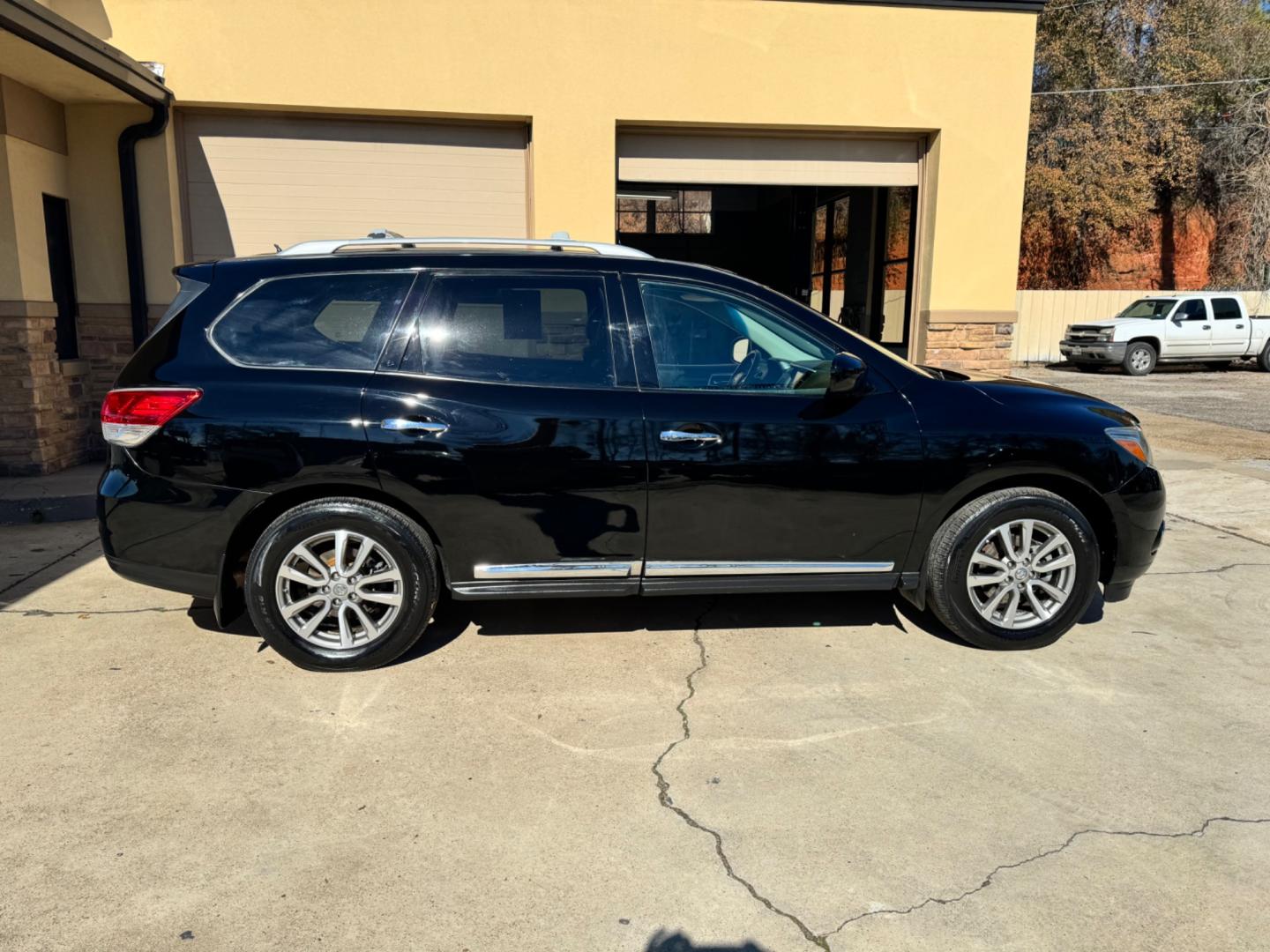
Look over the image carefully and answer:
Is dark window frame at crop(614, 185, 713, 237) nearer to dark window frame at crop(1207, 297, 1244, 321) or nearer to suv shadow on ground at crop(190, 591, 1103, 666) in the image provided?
dark window frame at crop(1207, 297, 1244, 321)

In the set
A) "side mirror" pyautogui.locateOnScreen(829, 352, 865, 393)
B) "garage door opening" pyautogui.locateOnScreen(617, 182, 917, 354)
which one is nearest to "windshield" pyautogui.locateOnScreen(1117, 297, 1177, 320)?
"garage door opening" pyautogui.locateOnScreen(617, 182, 917, 354)

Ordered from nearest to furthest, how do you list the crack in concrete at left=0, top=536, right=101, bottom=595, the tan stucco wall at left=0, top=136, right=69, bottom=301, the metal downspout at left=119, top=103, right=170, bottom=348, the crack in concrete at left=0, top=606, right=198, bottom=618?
the crack in concrete at left=0, top=606, right=198, bottom=618 → the crack in concrete at left=0, top=536, right=101, bottom=595 → the tan stucco wall at left=0, top=136, right=69, bottom=301 → the metal downspout at left=119, top=103, right=170, bottom=348

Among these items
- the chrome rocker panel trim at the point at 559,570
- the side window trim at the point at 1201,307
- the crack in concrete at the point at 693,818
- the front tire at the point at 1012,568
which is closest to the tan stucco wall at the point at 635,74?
the chrome rocker panel trim at the point at 559,570

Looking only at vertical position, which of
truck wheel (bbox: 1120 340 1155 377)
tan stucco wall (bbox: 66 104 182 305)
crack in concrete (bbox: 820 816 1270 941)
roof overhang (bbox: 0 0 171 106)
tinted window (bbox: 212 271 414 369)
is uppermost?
roof overhang (bbox: 0 0 171 106)

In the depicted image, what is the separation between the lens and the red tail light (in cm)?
412

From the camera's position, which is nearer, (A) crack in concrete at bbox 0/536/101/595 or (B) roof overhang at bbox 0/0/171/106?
(A) crack in concrete at bbox 0/536/101/595

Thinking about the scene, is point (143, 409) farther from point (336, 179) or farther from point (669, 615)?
point (336, 179)

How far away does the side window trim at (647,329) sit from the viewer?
438 cm

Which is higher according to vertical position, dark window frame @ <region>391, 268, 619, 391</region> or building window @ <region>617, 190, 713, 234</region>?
building window @ <region>617, 190, 713, 234</region>

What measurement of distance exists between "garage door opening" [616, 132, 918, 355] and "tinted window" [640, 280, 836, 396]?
5.73 metres

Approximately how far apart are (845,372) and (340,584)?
8.09ft

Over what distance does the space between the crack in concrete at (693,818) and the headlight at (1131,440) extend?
7.44ft

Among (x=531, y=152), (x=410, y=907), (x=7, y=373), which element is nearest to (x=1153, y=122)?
(x=531, y=152)

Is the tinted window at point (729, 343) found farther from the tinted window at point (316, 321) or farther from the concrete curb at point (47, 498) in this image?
the concrete curb at point (47, 498)
